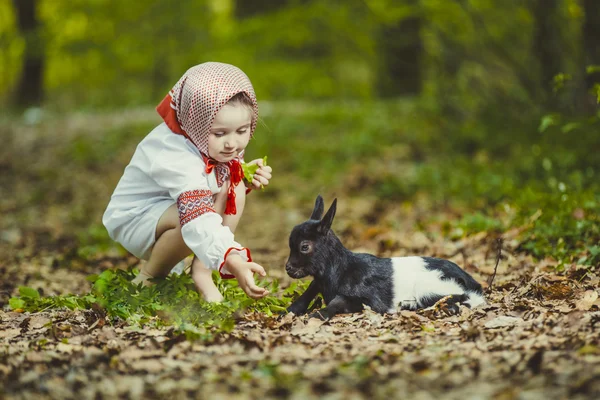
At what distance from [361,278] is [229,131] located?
106cm

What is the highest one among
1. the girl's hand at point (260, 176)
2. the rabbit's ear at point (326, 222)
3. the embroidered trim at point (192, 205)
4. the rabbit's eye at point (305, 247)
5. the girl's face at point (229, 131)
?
the girl's face at point (229, 131)

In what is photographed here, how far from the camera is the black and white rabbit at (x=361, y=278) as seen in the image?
3.45 metres

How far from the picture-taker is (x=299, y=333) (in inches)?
130

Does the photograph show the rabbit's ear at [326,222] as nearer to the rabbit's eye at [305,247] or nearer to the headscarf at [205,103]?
the rabbit's eye at [305,247]

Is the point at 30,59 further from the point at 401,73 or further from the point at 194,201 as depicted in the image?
the point at 194,201

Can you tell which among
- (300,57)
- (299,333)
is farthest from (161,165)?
(300,57)

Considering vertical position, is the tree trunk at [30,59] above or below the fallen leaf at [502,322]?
above

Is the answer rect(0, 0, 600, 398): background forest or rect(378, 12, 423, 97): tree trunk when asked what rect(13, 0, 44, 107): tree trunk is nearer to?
rect(0, 0, 600, 398): background forest

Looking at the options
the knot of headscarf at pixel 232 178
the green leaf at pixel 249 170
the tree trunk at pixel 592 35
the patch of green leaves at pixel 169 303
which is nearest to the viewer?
the patch of green leaves at pixel 169 303

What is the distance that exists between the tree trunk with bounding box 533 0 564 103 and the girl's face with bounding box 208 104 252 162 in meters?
5.61

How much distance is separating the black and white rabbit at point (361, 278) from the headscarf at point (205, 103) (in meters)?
0.57

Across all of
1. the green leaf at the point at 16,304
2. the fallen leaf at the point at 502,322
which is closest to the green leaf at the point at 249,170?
the fallen leaf at the point at 502,322

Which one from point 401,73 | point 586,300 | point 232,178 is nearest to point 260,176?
point 232,178

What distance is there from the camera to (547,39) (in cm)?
796
